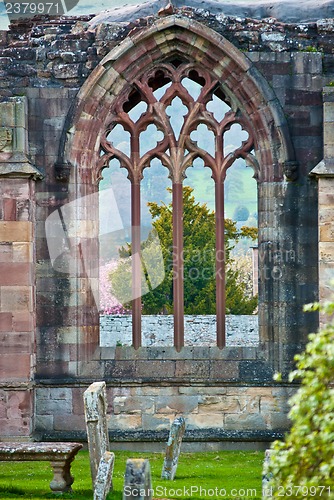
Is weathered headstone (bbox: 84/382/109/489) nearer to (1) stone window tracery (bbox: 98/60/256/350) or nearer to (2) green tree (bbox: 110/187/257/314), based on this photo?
(1) stone window tracery (bbox: 98/60/256/350)

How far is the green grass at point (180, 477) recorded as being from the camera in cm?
1061

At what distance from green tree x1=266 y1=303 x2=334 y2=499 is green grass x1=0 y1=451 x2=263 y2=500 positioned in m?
3.44

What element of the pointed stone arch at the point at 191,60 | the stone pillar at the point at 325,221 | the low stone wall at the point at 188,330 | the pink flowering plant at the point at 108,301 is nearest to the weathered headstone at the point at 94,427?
the stone pillar at the point at 325,221

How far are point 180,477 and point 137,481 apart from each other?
11.4ft

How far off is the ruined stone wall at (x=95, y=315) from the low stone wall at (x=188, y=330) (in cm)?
1832

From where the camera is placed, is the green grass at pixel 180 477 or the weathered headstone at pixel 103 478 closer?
the weathered headstone at pixel 103 478

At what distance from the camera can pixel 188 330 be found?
112ft

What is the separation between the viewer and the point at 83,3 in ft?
222

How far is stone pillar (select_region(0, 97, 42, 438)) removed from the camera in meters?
13.6

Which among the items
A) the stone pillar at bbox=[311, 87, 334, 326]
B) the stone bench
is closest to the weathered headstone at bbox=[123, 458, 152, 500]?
the stone bench

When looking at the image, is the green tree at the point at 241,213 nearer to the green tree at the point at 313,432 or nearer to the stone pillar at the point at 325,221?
the stone pillar at the point at 325,221

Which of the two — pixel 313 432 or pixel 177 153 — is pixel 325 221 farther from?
pixel 313 432

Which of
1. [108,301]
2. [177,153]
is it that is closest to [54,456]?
[177,153]

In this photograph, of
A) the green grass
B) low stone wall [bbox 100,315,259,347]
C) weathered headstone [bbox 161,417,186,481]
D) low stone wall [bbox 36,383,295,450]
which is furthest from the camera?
low stone wall [bbox 100,315,259,347]
